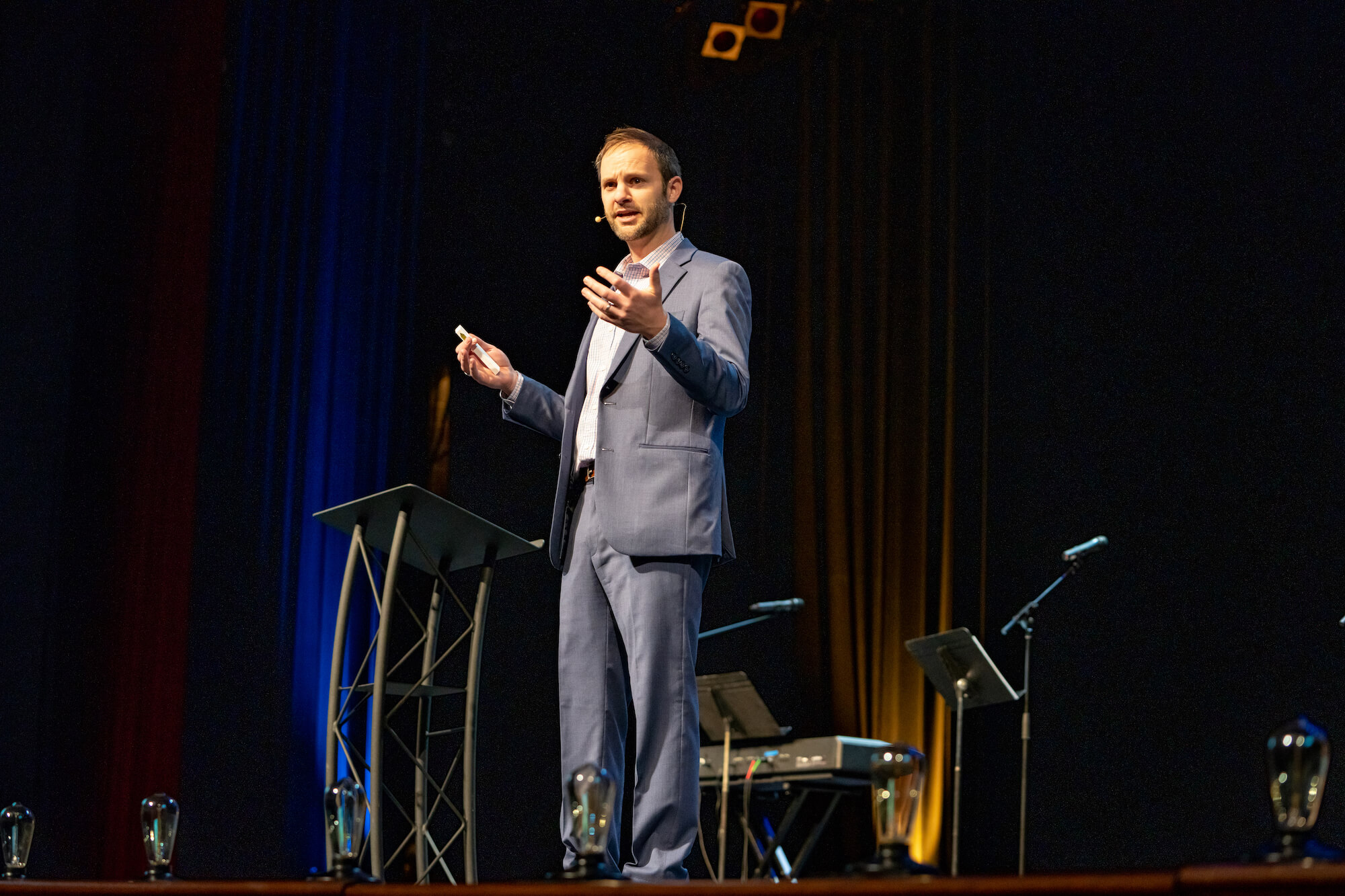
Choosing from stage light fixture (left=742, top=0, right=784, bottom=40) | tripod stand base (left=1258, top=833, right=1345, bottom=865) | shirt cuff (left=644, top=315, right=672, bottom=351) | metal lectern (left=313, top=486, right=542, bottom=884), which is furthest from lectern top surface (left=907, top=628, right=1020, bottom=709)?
tripod stand base (left=1258, top=833, right=1345, bottom=865)

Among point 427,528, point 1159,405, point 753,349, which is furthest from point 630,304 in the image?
point 1159,405

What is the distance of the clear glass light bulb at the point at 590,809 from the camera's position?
59.3 inches

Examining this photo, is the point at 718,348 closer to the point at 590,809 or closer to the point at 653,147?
the point at 653,147

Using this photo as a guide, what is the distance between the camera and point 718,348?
2354mm

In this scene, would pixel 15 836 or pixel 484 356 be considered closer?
pixel 15 836

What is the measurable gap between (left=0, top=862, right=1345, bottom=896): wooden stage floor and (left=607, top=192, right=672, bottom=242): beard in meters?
1.38

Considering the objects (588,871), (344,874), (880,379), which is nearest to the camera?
(588,871)

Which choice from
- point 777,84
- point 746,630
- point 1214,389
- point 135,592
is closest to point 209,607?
point 135,592

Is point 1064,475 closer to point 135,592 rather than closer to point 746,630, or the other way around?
point 746,630

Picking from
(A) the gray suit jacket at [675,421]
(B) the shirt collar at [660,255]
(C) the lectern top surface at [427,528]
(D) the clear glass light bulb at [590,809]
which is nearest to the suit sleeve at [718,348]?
(A) the gray suit jacket at [675,421]

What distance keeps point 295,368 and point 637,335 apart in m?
2.07

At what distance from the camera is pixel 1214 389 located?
4.44m

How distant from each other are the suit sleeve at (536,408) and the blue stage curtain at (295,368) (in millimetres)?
1607

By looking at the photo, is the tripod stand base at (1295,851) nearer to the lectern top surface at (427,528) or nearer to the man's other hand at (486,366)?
the lectern top surface at (427,528)
